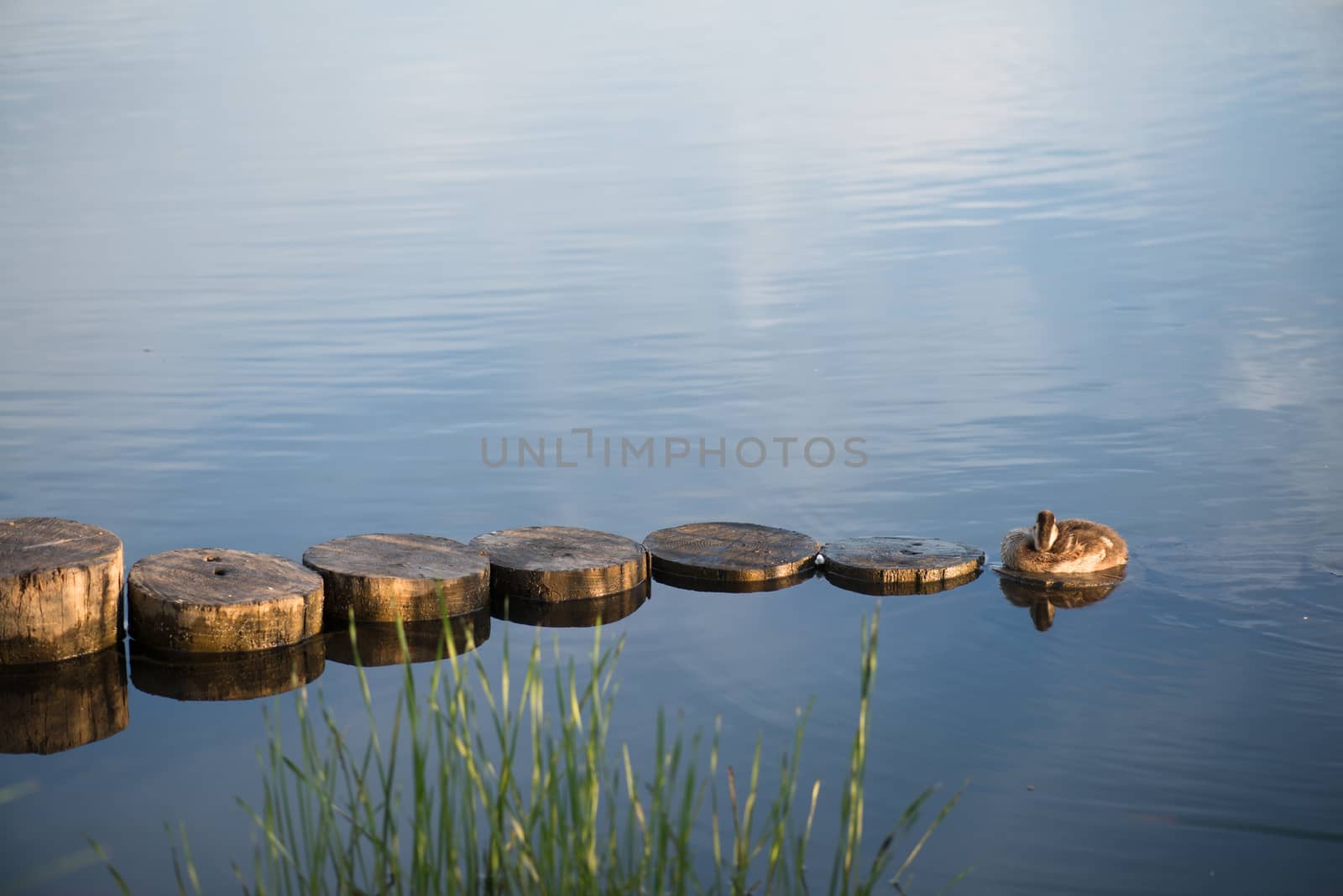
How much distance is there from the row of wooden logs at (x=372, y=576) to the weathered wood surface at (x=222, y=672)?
4cm

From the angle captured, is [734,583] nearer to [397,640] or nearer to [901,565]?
[901,565]

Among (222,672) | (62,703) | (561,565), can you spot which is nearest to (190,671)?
(222,672)

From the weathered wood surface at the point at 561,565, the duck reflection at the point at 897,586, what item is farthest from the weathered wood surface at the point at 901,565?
the weathered wood surface at the point at 561,565

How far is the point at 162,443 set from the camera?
9.62 m

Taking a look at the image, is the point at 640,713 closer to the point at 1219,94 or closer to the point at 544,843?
the point at 544,843

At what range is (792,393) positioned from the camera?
10555 mm

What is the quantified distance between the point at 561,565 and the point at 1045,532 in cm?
235

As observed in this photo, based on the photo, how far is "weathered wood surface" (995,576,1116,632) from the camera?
659cm

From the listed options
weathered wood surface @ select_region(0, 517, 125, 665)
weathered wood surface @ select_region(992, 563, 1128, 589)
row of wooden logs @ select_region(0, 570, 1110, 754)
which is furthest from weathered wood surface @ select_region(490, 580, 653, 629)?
weathered wood surface @ select_region(992, 563, 1128, 589)

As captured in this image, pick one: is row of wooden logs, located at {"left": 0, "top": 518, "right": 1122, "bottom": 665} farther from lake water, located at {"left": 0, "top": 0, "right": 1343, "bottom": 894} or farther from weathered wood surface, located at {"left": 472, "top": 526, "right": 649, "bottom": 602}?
lake water, located at {"left": 0, "top": 0, "right": 1343, "bottom": 894}

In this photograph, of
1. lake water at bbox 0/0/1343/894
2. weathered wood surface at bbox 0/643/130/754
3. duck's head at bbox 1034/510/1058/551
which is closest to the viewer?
lake water at bbox 0/0/1343/894

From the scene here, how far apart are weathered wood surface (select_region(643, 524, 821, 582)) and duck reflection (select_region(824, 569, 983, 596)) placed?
259mm

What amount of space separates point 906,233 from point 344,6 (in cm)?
4243

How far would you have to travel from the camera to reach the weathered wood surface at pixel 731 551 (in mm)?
6918
